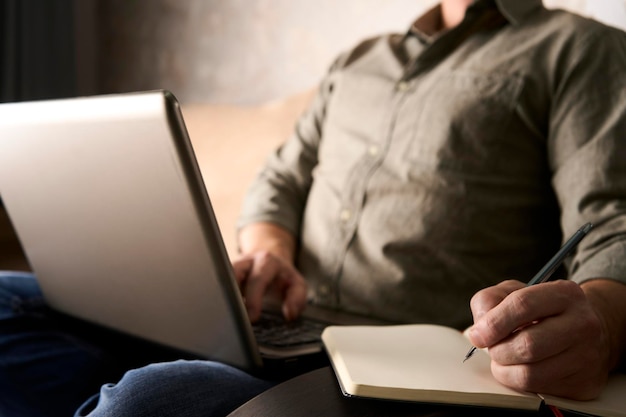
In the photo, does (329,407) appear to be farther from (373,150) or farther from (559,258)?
(373,150)

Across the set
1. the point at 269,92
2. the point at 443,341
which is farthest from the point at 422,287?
the point at 269,92

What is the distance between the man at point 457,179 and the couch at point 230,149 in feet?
0.78

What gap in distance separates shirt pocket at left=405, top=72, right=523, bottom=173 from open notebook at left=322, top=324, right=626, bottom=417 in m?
0.34

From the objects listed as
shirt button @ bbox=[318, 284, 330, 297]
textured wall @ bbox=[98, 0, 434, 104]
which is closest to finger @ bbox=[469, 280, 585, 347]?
shirt button @ bbox=[318, 284, 330, 297]

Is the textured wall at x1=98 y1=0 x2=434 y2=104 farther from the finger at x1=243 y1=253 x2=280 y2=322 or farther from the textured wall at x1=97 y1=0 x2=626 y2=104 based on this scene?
the finger at x1=243 y1=253 x2=280 y2=322

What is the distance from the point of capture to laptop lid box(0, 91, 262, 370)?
608 millimetres

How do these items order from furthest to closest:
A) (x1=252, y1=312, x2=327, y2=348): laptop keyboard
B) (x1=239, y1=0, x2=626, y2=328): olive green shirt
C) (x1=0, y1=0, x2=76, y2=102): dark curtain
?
(x1=0, y1=0, x2=76, y2=102): dark curtain → (x1=239, y1=0, x2=626, y2=328): olive green shirt → (x1=252, y1=312, x2=327, y2=348): laptop keyboard

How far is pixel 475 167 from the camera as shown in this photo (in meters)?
0.96

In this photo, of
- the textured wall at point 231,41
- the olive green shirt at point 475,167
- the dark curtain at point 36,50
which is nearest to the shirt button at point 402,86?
the olive green shirt at point 475,167

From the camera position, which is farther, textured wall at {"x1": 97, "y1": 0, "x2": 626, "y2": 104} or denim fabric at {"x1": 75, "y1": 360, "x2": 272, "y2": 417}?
textured wall at {"x1": 97, "y1": 0, "x2": 626, "y2": 104}

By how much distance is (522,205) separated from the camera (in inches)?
37.7

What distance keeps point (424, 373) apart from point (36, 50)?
2.02 m

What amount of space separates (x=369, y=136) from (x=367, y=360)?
551 millimetres

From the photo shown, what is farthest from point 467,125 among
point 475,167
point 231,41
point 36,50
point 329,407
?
point 36,50
